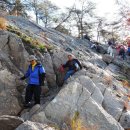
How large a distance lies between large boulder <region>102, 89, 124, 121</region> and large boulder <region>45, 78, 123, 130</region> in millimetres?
1306

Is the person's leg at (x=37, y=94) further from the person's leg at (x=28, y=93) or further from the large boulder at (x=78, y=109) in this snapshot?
the large boulder at (x=78, y=109)

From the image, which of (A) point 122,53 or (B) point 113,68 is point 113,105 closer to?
(B) point 113,68

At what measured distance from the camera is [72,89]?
1310 centimetres

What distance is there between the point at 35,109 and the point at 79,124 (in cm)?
169

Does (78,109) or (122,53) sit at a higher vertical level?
(78,109)

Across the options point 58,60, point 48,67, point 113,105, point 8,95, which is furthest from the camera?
point 58,60

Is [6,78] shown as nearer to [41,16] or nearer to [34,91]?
[34,91]

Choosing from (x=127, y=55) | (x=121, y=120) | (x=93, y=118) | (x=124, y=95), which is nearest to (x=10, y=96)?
(x=93, y=118)

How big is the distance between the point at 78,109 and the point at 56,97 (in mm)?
853

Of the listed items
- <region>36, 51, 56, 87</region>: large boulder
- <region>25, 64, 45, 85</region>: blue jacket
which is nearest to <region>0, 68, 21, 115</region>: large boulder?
<region>25, 64, 45, 85</region>: blue jacket

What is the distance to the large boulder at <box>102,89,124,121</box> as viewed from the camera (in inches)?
543

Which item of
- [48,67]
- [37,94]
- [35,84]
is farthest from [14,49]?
[37,94]

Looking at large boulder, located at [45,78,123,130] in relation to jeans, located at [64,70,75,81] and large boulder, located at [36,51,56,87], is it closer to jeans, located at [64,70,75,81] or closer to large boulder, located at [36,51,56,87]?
jeans, located at [64,70,75,81]

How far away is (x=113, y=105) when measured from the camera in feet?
46.9
